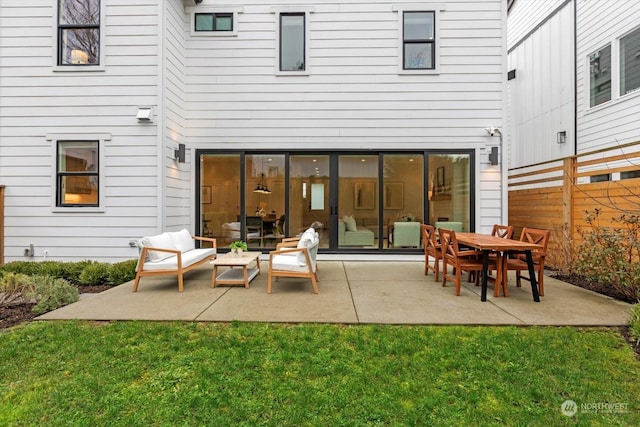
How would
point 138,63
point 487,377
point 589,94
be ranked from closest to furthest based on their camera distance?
point 487,377, point 138,63, point 589,94

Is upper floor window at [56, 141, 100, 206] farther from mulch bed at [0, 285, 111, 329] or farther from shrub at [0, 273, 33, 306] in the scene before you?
mulch bed at [0, 285, 111, 329]

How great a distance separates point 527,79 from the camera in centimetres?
1048

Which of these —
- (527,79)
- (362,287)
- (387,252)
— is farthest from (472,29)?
(362,287)

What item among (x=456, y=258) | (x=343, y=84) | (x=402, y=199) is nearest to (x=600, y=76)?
(x=402, y=199)

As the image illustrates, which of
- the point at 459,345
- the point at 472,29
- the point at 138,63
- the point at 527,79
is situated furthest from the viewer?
the point at 527,79

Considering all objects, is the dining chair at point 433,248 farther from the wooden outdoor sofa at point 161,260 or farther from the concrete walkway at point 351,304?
the wooden outdoor sofa at point 161,260

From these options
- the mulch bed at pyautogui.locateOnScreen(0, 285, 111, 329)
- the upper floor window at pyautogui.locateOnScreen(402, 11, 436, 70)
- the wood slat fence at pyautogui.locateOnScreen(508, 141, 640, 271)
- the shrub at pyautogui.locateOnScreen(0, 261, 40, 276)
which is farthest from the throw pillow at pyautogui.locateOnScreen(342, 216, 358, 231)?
the shrub at pyautogui.locateOnScreen(0, 261, 40, 276)

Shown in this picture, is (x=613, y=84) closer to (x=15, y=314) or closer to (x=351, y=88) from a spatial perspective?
(x=351, y=88)

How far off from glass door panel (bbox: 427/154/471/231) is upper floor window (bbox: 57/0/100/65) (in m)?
7.56

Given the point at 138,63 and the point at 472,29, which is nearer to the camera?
the point at 138,63

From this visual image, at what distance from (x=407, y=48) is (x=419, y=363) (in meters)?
7.00

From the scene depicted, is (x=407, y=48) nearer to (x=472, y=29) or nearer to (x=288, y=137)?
(x=472, y=29)

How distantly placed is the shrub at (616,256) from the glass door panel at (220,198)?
6.57 m

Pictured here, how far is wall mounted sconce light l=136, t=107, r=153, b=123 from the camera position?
6254 millimetres
